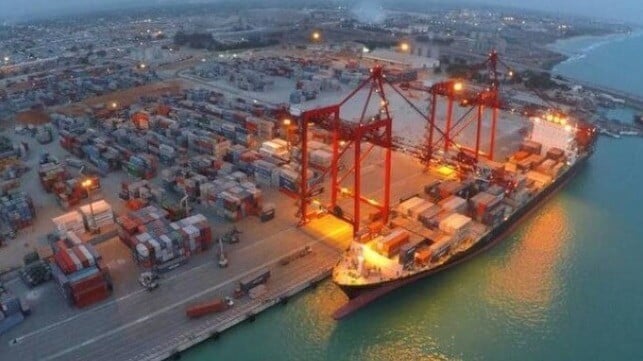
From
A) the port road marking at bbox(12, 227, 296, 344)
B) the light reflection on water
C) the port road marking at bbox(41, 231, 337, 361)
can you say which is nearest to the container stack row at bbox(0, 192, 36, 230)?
the port road marking at bbox(12, 227, 296, 344)

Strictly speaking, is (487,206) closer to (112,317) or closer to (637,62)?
(112,317)

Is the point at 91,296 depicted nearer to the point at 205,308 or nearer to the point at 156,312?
the point at 156,312

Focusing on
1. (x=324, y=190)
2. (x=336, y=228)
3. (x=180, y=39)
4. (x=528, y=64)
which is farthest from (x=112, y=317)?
(x=180, y=39)

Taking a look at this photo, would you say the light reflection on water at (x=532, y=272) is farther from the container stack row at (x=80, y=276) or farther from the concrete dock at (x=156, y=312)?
the container stack row at (x=80, y=276)

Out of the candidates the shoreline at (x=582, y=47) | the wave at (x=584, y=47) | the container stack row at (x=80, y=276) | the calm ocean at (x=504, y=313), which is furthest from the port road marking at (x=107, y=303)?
the wave at (x=584, y=47)

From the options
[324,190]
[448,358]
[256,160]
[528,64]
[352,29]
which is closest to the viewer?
[448,358]
